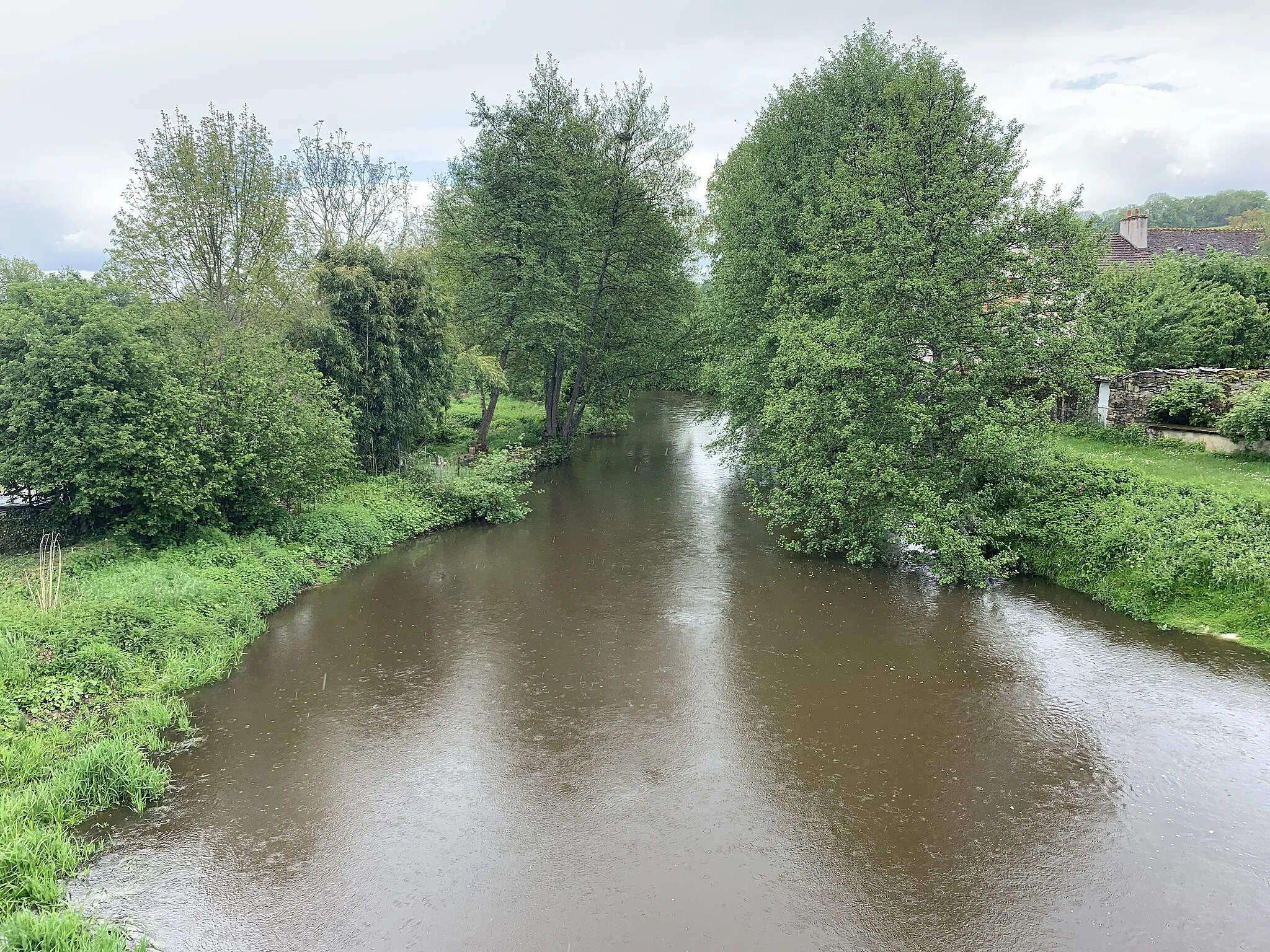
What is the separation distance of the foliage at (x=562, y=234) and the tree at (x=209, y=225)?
5.84 meters

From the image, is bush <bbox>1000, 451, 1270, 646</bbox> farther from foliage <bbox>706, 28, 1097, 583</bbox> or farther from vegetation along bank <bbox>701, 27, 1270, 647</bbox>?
foliage <bbox>706, 28, 1097, 583</bbox>

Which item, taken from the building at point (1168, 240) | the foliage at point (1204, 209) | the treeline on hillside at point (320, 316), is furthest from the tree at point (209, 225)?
the foliage at point (1204, 209)

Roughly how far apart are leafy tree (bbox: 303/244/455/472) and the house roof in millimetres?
29229

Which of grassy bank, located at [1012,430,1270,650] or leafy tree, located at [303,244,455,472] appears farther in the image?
leafy tree, located at [303,244,455,472]

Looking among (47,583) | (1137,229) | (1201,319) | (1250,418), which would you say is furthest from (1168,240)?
(47,583)

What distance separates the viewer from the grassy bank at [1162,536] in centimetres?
1105

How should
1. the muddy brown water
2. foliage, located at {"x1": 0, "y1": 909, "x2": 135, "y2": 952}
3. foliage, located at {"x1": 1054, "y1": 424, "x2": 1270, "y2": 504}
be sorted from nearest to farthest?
foliage, located at {"x1": 0, "y1": 909, "x2": 135, "y2": 952}
the muddy brown water
foliage, located at {"x1": 1054, "y1": 424, "x2": 1270, "y2": 504}

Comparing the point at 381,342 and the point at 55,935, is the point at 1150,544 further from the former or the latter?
the point at 381,342

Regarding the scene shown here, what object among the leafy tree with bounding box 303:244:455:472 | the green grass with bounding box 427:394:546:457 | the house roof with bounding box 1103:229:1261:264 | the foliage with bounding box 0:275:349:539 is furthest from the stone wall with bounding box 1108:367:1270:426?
the foliage with bounding box 0:275:349:539

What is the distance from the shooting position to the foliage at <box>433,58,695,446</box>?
2275 centimetres

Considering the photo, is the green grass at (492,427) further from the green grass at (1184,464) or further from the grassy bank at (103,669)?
the green grass at (1184,464)

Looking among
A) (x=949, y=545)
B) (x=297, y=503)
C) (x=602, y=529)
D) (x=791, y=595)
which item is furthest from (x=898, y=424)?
(x=297, y=503)

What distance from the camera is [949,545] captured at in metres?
13.4

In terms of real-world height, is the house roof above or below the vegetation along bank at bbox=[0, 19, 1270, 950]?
above
